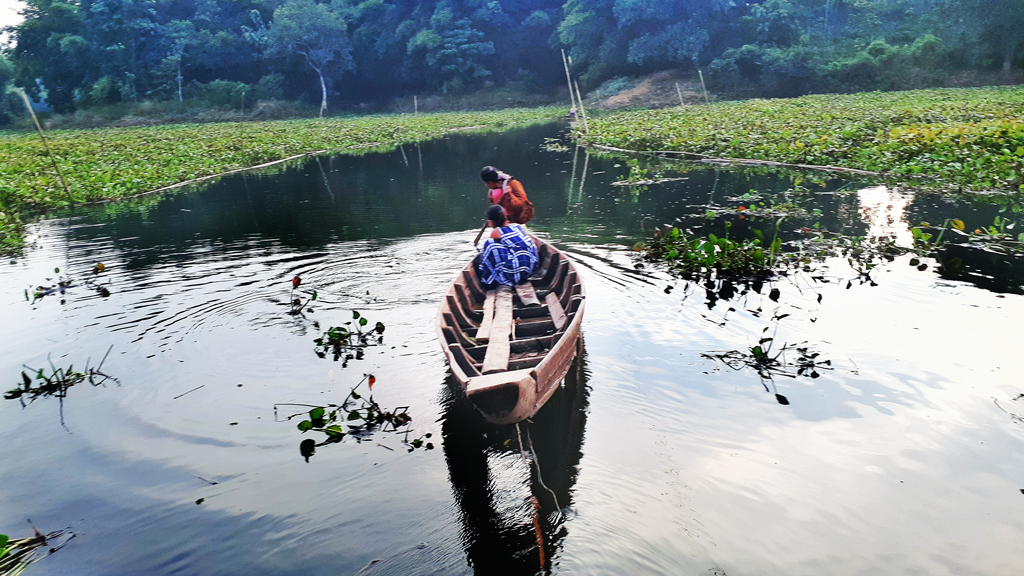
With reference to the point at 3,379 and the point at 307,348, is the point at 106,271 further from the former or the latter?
the point at 307,348

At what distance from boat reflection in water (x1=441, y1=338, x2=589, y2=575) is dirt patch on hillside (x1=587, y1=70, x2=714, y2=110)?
3131 centimetres

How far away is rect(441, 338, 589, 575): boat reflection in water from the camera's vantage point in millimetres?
3160

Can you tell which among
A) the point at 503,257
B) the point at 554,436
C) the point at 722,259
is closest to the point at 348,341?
the point at 503,257

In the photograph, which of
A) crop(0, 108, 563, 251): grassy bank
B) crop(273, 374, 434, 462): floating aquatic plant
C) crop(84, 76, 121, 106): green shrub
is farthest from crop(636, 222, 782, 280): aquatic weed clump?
crop(84, 76, 121, 106): green shrub

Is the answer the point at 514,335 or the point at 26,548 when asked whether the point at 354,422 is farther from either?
the point at 26,548

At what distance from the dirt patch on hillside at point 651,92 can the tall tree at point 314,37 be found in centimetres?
1656

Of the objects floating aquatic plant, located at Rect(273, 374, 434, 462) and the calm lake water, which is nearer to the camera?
the calm lake water

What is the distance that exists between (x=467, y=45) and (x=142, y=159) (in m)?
28.0

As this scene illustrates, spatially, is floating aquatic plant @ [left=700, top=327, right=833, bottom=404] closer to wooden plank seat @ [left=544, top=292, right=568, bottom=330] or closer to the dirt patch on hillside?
wooden plank seat @ [left=544, top=292, right=568, bottom=330]

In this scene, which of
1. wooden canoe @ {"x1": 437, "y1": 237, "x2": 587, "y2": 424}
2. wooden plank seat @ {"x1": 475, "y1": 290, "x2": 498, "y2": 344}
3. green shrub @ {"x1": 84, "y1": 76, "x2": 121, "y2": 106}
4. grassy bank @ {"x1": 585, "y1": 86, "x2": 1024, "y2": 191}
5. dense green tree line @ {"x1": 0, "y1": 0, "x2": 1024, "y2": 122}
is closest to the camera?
wooden canoe @ {"x1": 437, "y1": 237, "x2": 587, "y2": 424}

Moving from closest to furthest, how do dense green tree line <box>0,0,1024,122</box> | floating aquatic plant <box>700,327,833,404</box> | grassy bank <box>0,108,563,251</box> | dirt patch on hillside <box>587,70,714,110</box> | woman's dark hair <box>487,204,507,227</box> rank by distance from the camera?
floating aquatic plant <box>700,327,833,404</box> → woman's dark hair <box>487,204,507,227</box> → grassy bank <box>0,108,563,251</box> → dense green tree line <box>0,0,1024,122</box> → dirt patch on hillside <box>587,70,714,110</box>

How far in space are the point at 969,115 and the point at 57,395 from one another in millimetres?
18532

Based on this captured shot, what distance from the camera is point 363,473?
3846 mm

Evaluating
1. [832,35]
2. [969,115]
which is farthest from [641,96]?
[969,115]
